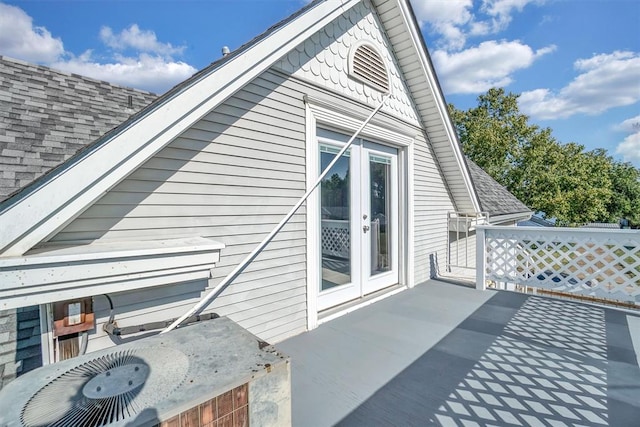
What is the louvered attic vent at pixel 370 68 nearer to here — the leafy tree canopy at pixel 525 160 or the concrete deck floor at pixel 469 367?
the concrete deck floor at pixel 469 367

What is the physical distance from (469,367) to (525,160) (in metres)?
20.7

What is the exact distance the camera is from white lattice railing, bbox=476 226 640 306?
388 cm

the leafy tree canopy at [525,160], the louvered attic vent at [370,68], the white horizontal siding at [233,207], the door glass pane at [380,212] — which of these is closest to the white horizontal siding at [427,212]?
the door glass pane at [380,212]

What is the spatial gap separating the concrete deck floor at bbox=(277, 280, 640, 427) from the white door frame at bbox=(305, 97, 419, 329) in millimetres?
694

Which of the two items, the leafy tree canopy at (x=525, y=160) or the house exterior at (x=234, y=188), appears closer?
the house exterior at (x=234, y=188)

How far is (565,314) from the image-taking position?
372 cm

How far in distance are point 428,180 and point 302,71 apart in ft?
10.8

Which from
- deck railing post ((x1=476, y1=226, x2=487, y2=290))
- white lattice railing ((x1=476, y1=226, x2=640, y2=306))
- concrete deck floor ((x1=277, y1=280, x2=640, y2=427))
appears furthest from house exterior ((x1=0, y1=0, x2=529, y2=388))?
white lattice railing ((x1=476, y1=226, x2=640, y2=306))

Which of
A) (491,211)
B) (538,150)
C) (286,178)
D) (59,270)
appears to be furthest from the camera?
(538,150)

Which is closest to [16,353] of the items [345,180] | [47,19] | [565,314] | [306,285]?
[306,285]

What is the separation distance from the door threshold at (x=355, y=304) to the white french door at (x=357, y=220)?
0.06 m

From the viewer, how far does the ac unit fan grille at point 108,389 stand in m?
1.06

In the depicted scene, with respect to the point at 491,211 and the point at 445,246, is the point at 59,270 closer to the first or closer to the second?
the point at 445,246

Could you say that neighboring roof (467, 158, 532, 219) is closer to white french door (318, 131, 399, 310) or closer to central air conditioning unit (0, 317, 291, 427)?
white french door (318, 131, 399, 310)
